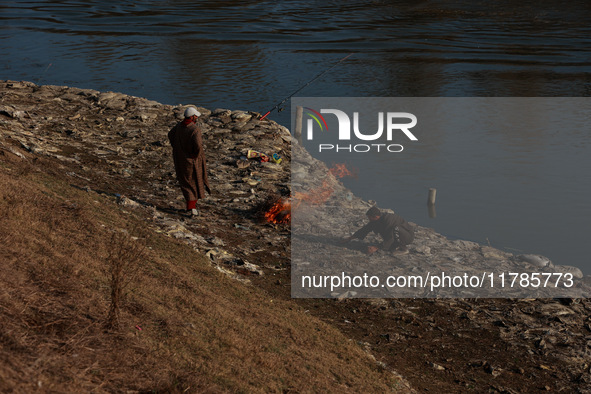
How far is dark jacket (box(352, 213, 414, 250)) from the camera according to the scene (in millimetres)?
12977

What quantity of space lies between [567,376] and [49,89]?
59.2ft

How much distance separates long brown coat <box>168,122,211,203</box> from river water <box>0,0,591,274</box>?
49.6ft

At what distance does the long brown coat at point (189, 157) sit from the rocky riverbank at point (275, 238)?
65cm

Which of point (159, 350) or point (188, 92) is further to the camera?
point (188, 92)

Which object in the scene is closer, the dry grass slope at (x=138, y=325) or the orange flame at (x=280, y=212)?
the dry grass slope at (x=138, y=325)

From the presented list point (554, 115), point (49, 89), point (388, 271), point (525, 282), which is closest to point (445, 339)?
point (388, 271)

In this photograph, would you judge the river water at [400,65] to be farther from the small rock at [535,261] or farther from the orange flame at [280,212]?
the orange flame at [280,212]

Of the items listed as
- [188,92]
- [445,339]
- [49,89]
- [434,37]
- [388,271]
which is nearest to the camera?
[445,339]

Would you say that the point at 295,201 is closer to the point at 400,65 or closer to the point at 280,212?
the point at 280,212

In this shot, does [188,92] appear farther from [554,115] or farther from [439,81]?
[554,115]

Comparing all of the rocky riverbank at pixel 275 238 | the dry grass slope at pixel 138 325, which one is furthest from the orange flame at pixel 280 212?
the dry grass slope at pixel 138 325

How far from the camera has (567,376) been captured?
8.42 meters

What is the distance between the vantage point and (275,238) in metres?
12.4

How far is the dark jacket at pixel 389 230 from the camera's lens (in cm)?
1298
